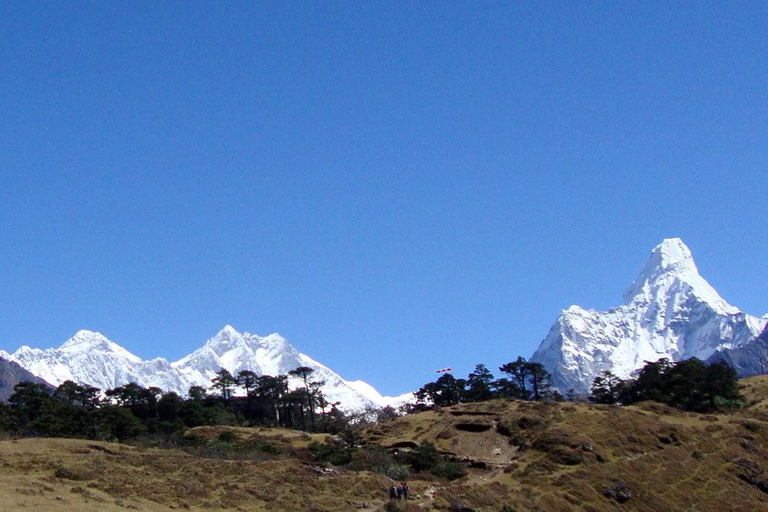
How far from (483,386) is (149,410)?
53.0m

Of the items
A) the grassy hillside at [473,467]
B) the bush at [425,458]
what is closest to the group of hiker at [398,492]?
the grassy hillside at [473,467]

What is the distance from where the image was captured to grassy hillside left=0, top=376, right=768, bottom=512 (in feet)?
172

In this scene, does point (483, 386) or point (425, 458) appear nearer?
point (425, 458)

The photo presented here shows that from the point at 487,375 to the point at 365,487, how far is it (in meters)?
76.5

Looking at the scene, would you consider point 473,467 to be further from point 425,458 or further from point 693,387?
point 693,387

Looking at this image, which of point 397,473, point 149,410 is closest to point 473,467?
point 397,473

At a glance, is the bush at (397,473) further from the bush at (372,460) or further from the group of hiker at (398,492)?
the group of hiker at (398,492)

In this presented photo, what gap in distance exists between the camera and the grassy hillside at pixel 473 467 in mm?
52281

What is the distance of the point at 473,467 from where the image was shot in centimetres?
7356

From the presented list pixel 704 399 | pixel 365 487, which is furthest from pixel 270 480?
pixel 704 399

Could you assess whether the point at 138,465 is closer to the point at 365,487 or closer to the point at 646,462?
the point at 365,487

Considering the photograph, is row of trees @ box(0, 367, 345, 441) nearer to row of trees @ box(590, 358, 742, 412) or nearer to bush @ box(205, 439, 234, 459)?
bush @ box(205, 439, 234, 459)

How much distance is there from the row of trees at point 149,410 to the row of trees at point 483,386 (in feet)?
52.6

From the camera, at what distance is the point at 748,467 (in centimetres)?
7619
